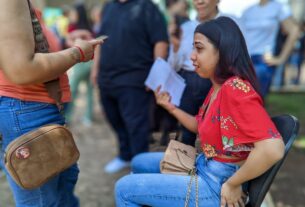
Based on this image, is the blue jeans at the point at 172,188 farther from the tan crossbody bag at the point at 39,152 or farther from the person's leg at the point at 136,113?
the person's leg at the point at 136,113

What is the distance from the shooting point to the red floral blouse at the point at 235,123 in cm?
162

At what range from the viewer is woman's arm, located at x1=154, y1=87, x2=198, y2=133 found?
90.1 inches

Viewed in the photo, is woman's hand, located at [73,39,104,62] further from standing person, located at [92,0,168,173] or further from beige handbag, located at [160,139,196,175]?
standing person, located at [92,0,168,173]

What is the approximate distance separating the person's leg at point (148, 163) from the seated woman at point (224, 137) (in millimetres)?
311

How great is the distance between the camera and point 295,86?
342 inches

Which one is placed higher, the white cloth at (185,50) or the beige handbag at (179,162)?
the white cloth at (185,50)

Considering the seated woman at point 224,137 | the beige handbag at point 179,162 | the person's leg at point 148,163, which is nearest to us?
the seated woman at point 224,137

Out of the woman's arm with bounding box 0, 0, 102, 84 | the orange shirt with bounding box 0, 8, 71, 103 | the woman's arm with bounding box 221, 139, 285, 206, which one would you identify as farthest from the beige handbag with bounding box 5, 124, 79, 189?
the woman's arm with bounding box 221, 139, 285, 206

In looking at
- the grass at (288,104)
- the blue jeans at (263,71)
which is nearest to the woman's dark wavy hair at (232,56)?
the blue jeans at (263,71)

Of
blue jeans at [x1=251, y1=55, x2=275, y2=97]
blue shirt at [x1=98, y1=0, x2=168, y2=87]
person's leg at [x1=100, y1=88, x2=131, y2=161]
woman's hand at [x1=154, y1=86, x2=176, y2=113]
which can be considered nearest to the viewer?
woman's hand at [x1=154, y1=86, x2=176, y2=113]

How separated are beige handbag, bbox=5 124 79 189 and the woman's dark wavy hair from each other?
0.83 meters

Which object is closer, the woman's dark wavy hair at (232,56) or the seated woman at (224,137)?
the seated woman at (224,137)

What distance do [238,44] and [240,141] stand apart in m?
0.48

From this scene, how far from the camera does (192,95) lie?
8.32ft
